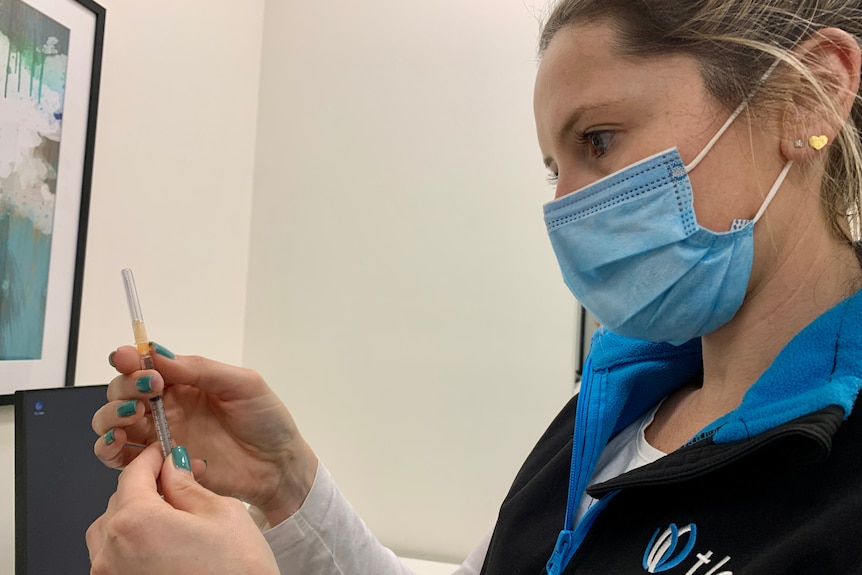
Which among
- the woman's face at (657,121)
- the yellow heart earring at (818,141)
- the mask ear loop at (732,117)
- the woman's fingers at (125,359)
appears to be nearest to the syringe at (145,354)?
the woman's fingers at (125,359)

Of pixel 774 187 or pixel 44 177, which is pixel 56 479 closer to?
pixel 44 177

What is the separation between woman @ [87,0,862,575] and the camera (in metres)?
0.53

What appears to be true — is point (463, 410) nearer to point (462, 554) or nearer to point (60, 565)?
point (462, 554)

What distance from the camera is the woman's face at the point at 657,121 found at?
620 mm

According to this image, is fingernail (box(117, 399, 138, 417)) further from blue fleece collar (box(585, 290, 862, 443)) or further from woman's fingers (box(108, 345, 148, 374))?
blue fleece collar (box(585, 290, 862, 443))

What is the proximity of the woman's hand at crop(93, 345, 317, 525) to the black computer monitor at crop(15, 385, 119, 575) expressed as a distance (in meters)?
0.22

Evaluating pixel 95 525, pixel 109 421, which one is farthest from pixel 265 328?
pixel 95 525

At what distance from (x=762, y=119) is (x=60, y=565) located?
1109 mm

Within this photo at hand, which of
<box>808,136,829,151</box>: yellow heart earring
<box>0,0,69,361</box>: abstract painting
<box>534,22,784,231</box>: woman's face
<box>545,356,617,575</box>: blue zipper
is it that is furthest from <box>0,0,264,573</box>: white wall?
<box>808,136,829,151</box>: yellow heart earring

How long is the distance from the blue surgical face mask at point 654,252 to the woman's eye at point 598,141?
0.04m

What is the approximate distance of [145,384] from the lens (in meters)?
0.74

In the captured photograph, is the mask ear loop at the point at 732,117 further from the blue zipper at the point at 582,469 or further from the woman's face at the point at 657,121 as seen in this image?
the blue zipper at the point at 582,469

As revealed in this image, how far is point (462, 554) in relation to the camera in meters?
1.70

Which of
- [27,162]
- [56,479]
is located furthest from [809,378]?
[27,162]
